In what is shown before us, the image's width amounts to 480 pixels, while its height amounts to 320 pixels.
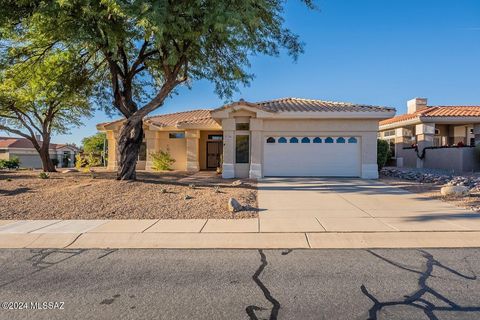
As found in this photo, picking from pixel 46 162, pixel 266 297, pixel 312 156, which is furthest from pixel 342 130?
pixel 46 162

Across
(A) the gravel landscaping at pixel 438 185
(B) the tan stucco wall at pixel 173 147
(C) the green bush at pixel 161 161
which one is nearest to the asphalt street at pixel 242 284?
(A) the gravel landscaping at pixel 438 185

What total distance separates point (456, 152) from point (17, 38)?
76.7ft

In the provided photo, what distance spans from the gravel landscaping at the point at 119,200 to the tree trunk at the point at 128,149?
29.4 inches

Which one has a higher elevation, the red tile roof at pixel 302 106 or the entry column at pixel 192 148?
the red tile roof at pixel 302 106

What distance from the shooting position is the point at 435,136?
2527cm

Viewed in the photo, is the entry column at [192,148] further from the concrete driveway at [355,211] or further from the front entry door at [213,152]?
the concrete driveway at [355,211]

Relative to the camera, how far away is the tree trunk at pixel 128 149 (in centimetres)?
1340

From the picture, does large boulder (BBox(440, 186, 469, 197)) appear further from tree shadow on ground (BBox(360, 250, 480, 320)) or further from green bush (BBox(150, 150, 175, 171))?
green bush (BBox(150, 150, 175, 171))

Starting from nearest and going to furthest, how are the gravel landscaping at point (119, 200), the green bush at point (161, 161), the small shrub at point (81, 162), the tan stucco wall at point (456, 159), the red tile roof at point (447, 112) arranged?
the gravel landscaping at point (119, 200) → the tan stucco wall at point (456, 159) → the small shrub at point (81, 162) → the green bush at point (161, 161) → the red tile roof at point (447, 112)

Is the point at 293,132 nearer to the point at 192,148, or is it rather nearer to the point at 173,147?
the point at 192,148

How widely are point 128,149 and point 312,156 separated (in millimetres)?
9246

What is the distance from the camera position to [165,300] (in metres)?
4.01

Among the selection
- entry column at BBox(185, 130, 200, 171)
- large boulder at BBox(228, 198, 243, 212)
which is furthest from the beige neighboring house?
large boulder at BBox(228, 198, 243, 212)

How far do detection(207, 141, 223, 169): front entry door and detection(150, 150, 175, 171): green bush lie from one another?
265 cm
